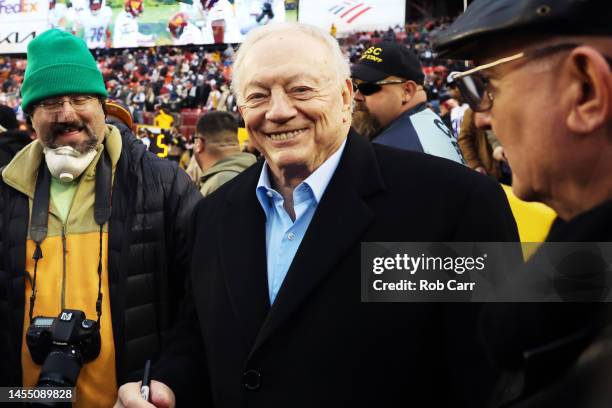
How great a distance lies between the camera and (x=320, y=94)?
1.66 metres

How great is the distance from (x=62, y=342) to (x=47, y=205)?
557 mm

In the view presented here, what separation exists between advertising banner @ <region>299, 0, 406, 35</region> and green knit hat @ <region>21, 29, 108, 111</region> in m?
20.1

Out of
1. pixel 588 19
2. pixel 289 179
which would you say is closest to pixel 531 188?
pixel 588 19

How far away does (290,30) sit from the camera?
5.41ft

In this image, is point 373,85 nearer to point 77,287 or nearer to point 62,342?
point 77,287

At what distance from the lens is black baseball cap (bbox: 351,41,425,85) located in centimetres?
332

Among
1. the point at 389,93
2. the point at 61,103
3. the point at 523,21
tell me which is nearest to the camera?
the point at 523,21

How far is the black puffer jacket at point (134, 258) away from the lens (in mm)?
2260

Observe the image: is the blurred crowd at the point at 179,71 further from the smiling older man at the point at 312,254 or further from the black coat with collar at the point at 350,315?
the black coat with collar at the point at 350,315

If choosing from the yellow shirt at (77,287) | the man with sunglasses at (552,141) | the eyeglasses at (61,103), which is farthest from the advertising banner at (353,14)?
the man with sunglasses at (552,141)

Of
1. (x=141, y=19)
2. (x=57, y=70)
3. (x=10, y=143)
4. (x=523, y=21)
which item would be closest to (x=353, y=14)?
(x=141, y=19)

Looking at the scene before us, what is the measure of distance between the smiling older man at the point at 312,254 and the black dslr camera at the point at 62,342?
46 centimetres

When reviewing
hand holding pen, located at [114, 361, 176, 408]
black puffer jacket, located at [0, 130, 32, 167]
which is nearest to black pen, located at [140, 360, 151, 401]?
hand holding pen, located at [114, 361, 176, 408]

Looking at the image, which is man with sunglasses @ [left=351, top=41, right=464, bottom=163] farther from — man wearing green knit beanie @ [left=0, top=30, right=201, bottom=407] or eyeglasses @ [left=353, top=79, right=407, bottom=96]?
man wearing green knit beanie @ [left=0, top=30, right=201, bottom=407]
